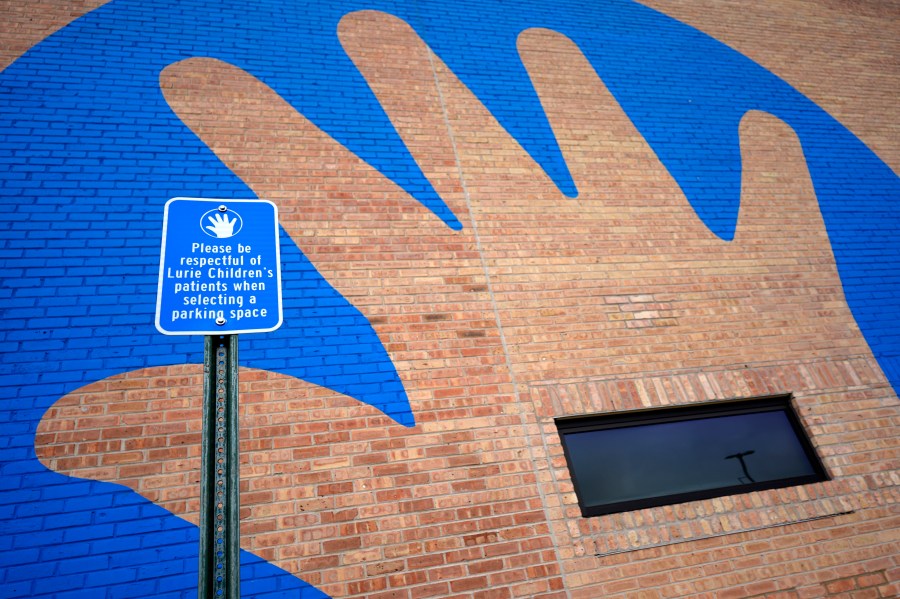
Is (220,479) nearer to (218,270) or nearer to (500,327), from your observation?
(218,270)

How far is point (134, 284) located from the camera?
4043 mm

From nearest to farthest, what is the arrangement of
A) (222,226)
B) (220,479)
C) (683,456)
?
(220,479) < (222,226) < (683,456)

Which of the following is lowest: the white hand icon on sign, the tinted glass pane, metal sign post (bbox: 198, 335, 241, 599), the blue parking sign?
the tinted glass pane

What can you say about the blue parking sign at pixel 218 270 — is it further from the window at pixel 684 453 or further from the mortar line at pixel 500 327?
the window at pixel 684 453

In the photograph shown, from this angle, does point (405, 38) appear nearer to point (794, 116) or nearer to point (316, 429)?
point (316, 429)

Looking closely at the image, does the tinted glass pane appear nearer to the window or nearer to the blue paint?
the window

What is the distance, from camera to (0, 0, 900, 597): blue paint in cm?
339

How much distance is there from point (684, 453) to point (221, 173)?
4296 mm

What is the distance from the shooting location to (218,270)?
2.02 metres

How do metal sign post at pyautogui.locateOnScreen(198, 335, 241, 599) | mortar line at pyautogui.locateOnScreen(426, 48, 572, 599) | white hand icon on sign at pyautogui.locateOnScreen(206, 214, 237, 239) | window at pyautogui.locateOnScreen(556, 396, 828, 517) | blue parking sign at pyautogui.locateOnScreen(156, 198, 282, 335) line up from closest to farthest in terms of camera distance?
metal sign post at pyautogui.locateOnScreen(198, 335, 241, 599), blue parking sign at pyautogui.locateOnScreen(156, 198, 282, 335), white hand icon on sign at pyautogui.locateOnScreen(206, 214, 237, 239), mortar line at pyautogui.locateOnScreen(426, 48, 572, 599), window at pyautogui.locateOnScreen(556, 396, 828, 517)

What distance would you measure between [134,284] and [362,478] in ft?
7.10

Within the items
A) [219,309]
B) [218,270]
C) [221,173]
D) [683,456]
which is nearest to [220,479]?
[219,309]

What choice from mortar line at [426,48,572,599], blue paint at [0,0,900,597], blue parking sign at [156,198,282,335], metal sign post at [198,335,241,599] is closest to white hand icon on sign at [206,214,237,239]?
blue parking sign at [156,198,282,335]

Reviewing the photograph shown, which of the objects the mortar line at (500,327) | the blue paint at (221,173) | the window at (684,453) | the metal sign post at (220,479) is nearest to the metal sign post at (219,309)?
the metal sign post at (220,479)
